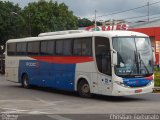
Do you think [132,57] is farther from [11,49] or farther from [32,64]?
[11,49]

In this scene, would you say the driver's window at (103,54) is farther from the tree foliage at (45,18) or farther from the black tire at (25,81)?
the tree foliage at (45,18)

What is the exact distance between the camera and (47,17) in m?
61.7

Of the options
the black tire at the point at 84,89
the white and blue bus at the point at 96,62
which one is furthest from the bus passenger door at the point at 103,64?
the black tire at the point at 84,89

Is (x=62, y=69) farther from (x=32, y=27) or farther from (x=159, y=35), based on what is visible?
(x=32, y=27)

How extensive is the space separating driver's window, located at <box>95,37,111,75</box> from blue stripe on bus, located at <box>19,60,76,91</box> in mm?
2183

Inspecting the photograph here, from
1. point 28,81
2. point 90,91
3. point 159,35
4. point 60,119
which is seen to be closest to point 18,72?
point 28,81

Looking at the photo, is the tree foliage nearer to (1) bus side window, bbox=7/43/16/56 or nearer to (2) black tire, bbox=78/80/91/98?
(1) bus side window, bbox=7/43/16/56

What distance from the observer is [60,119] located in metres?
13.4

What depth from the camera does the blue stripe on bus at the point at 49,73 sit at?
22272 millimetres

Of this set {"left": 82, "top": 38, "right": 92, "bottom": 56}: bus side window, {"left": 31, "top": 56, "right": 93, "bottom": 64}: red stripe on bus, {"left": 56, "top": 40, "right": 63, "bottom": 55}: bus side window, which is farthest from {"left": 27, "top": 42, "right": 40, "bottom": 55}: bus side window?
{"left": 82, "top": 38, "right": 92, "bottom": 56}: bus side window

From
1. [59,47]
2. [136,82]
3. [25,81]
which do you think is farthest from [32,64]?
[136,82]

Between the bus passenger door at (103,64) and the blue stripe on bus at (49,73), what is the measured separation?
7.18ft

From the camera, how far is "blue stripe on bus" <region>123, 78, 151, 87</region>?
62.2ft

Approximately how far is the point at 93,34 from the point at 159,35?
117ft
